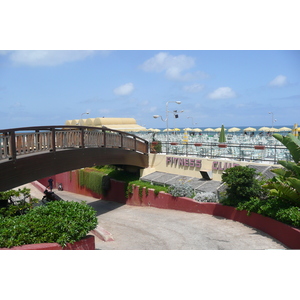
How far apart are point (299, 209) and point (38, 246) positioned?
655 cm

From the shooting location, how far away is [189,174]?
15586mm

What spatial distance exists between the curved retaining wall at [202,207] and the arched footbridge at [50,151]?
87.5 inches

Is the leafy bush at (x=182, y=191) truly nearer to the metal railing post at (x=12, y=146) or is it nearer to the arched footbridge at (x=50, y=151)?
the arched footbridge at (x=50, y=151)

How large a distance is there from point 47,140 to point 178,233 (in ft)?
17.7

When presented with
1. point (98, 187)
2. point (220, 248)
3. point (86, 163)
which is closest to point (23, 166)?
point (86, 163)

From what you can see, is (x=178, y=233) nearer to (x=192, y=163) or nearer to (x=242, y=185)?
(x=242, y=185)

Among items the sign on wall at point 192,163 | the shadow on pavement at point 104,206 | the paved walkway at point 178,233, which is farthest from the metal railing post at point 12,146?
the sign on wall at point 192,163

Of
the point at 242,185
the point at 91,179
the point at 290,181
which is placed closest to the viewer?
the point at 290,181

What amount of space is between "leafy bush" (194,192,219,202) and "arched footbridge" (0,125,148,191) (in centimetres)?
458

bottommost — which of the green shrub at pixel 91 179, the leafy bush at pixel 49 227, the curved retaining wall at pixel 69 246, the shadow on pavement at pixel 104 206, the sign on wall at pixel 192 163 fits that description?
the shadow on pavement at pixel 104 206

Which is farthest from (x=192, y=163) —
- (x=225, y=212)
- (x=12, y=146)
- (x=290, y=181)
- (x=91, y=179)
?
(x=12, y=146)

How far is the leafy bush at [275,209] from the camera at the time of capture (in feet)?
25.6

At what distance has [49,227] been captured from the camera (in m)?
6.41

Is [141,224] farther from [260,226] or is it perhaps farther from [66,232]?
[66,232]
